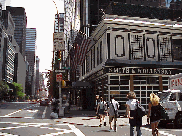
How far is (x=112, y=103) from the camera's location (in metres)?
13.2

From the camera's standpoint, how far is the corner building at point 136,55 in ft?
80.9

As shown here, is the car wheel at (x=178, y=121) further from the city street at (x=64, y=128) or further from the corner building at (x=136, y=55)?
the corner building at (x=136, y=55)

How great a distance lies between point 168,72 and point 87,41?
32.0ft

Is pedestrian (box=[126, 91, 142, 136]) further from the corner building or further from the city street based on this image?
the corner building

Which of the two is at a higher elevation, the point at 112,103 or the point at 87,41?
the point at 87,41

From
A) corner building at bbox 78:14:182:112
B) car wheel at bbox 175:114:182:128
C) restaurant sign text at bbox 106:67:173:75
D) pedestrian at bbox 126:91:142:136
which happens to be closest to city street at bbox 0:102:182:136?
car wheel at bbox 175:114:182:128

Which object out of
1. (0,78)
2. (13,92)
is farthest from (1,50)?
(13,92)

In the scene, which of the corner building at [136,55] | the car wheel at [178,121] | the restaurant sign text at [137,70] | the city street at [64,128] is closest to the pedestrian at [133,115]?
the city street at [64,128]

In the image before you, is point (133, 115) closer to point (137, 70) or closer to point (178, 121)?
point (178, 121)

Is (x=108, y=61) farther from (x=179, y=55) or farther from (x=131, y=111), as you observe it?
(x=131, y=111)

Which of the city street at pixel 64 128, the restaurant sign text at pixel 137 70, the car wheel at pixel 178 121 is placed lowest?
the city street at pixel 64 128

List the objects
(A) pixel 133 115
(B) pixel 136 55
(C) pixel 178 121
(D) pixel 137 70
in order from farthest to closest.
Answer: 1. (B) pixel 136 55
2. (D) pixel 137 70
3. (C) pixel 178 121
4. (A) pixel 133 115

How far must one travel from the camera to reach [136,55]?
2589 cm

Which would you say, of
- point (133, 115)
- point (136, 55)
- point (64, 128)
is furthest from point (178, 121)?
point (136, 55)
